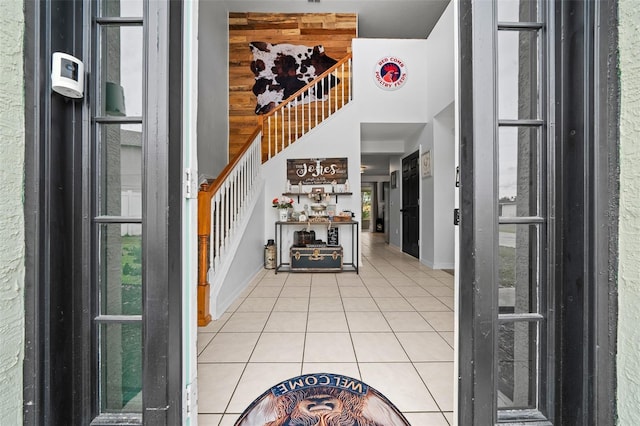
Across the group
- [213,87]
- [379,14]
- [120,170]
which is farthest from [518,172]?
[379,14]

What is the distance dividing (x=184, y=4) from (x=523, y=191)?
60.2 inches

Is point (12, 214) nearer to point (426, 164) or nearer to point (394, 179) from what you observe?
point (426, 164)

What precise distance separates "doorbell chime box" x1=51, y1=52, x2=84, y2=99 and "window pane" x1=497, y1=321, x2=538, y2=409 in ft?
5.77

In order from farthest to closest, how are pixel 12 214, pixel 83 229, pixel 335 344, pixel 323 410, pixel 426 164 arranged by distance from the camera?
pixel 426 164 → pixel 335 344 → pixel 323 410 → pixel 83 229 → pixel 12 214

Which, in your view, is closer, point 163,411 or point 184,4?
point 163,411

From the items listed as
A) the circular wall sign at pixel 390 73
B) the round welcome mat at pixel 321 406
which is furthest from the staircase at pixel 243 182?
the round welcome mat at pixel 321 406

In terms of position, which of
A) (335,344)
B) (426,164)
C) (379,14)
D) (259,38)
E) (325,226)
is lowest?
(335,344)

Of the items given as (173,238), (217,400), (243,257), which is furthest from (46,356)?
→ (243,257)

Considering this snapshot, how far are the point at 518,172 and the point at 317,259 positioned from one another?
359 centimetres

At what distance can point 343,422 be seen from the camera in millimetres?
1249

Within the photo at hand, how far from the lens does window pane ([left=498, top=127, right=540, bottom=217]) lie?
105cm

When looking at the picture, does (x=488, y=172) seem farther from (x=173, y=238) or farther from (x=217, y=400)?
(x=217, y=400)

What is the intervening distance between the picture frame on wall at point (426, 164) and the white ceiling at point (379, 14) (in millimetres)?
549

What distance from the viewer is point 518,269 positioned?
109cm
